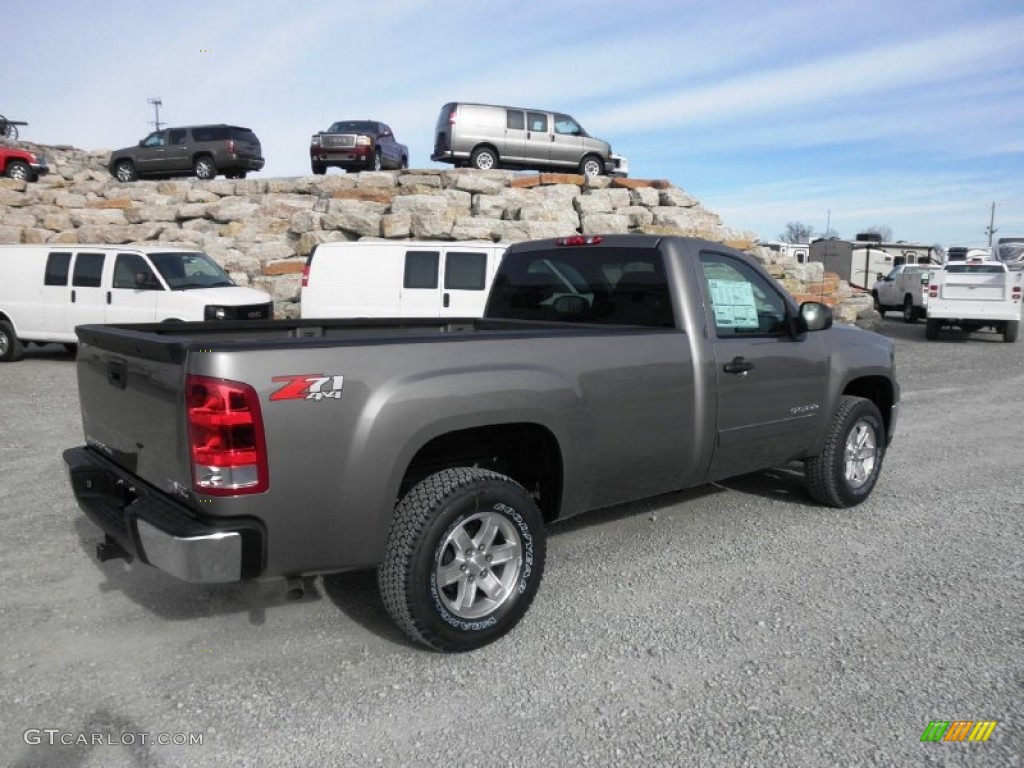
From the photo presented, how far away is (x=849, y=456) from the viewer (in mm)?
5320

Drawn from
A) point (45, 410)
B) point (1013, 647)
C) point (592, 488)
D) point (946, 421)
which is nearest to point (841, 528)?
point (1013, 647)

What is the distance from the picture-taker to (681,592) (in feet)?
13.0

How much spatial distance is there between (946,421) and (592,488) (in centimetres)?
654

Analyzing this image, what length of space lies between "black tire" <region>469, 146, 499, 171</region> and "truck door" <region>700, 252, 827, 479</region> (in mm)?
17868

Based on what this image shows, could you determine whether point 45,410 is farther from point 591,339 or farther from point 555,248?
point 591,339

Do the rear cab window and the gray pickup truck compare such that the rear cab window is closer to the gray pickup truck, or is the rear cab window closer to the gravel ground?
the gray pickup truck

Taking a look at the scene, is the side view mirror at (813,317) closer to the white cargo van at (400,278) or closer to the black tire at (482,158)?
the white cargo van at (400,278)

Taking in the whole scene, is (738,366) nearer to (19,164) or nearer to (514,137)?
(514,137)

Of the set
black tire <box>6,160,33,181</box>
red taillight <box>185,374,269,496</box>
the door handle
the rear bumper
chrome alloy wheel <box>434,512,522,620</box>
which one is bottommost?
chrome alloy wheel <box>434,512,522,620</box>

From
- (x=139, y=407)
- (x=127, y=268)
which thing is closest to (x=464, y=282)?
(x=127, y=268)

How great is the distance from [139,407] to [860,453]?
456 centimetres

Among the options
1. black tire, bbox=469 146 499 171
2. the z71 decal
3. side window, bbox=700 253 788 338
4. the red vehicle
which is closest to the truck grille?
black tire, bbox=469 146 499 171

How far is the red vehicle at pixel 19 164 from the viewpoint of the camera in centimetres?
2338

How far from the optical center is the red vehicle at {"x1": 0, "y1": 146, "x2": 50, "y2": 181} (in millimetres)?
23375
